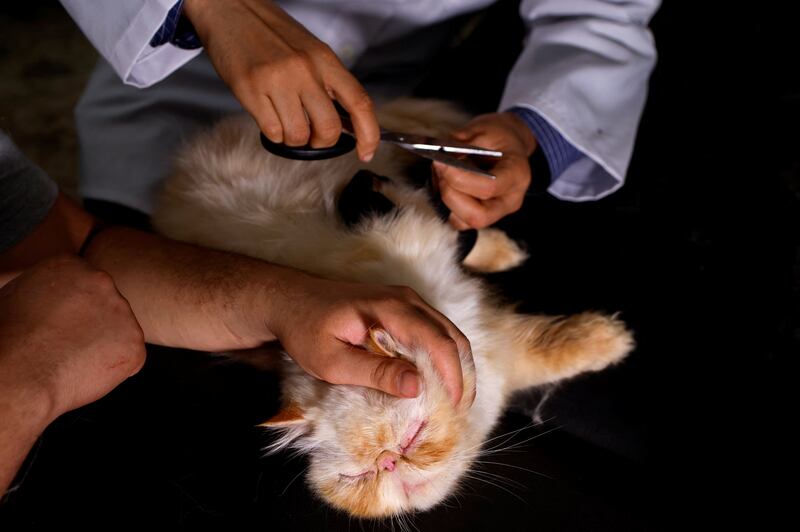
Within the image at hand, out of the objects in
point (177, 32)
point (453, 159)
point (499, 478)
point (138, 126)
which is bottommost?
point (499, 478)

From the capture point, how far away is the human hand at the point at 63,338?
0.51m

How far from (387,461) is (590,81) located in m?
0.72

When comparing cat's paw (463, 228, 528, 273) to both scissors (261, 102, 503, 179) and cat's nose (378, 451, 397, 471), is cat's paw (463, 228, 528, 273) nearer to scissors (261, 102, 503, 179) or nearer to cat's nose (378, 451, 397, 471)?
scissors (261, 102, 503, 179)

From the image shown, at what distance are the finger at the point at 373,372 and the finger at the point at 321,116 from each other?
24cm

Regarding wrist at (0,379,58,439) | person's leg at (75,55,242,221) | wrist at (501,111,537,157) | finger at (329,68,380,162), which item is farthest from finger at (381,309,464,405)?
person's leg at (75,55,242,221)

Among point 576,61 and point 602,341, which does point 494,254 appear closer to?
point 602,341

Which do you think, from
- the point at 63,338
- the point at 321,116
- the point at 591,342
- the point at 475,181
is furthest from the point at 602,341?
the point at 63,338

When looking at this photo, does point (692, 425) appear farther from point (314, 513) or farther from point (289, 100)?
point (289, 100)

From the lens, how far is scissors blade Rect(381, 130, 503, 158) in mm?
754

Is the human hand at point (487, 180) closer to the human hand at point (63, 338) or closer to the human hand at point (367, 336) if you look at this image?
the human hand at point (367, 336)

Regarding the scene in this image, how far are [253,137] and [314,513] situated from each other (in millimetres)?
558

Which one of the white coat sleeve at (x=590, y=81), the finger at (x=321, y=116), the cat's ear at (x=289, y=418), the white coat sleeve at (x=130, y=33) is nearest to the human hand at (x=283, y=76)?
the finger at (x=321, y=116)

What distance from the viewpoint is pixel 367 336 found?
0.62m

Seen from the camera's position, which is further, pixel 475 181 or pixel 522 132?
pixel 522 132
